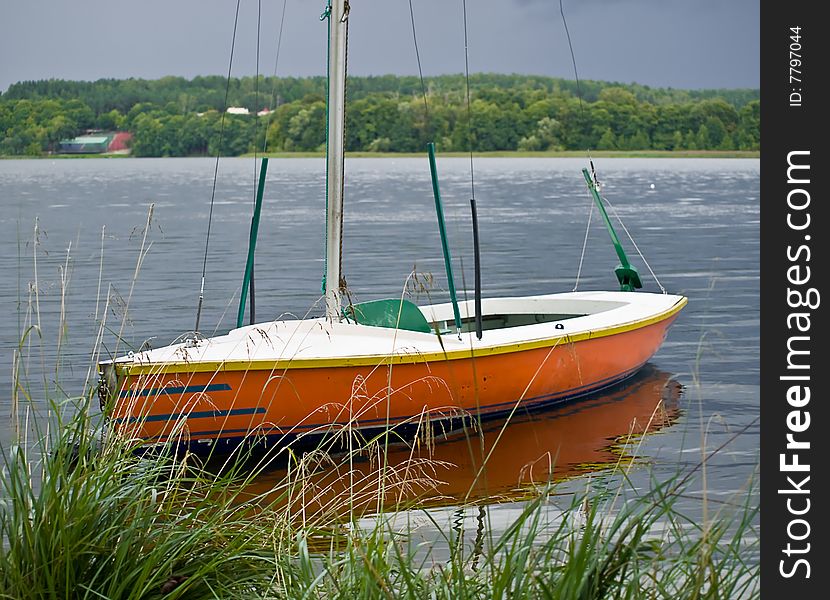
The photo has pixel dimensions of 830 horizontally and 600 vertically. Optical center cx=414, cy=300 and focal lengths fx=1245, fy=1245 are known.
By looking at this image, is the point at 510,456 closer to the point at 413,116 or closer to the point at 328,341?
the point at 328,341

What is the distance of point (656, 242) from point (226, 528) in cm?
2843

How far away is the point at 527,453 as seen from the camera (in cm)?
949

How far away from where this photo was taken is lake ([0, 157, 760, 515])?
8.94m

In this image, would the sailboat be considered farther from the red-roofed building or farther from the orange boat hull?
the red-roofed building

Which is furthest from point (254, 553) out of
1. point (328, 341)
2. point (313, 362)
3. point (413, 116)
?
point (413, 116)

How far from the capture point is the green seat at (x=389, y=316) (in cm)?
962

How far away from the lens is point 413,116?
334 ft

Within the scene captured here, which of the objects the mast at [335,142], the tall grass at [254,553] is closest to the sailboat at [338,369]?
the mast at [335,142]

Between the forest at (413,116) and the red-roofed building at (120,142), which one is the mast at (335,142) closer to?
the forest at (413,116)

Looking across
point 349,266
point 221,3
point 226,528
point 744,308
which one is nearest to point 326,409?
point 226,528

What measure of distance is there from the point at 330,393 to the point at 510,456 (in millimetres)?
1621

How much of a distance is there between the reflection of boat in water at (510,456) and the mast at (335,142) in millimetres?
1297

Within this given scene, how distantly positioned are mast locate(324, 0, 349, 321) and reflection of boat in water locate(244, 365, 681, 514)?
130cm

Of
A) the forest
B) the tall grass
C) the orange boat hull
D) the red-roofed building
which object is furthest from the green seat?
the red-roofed building
